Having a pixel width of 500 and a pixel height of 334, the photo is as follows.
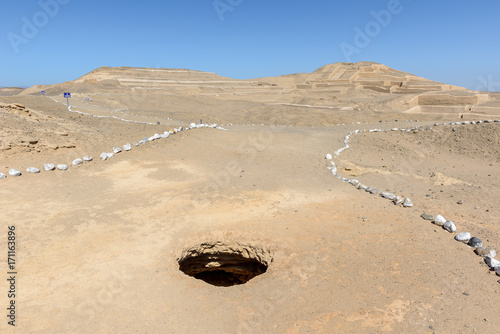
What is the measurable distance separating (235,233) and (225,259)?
0.62 m

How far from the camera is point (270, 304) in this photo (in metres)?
4.05

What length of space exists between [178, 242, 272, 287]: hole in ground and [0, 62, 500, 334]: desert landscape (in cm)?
3

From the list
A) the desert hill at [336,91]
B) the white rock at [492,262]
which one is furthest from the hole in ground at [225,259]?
the desert hill at [336,91]

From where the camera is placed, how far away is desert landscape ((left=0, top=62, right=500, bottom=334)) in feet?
12.6

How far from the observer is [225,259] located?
6.11m

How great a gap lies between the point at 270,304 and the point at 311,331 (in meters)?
0.64

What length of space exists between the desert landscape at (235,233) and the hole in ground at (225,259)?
0.10ft

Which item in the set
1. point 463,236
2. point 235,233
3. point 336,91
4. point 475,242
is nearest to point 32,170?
point 235,233

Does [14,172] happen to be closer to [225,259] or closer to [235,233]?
[225,259]

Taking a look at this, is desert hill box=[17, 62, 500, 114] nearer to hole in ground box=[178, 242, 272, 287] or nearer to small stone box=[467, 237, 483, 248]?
small stone box=[467, 237, 483, 248]

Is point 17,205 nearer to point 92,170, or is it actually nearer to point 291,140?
point 92,170

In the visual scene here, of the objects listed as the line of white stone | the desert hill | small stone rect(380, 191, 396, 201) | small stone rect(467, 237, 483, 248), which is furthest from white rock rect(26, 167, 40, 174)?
the desert hill

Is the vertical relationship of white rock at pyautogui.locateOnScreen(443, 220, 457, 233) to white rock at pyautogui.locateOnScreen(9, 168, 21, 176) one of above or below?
below

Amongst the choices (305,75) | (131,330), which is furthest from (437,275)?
(305,75)
